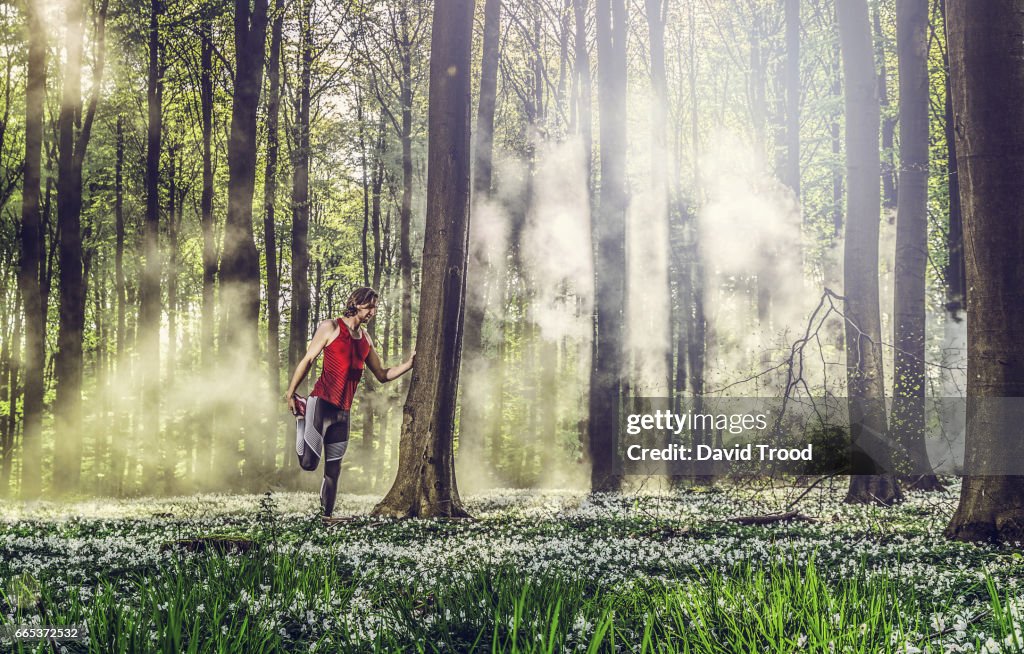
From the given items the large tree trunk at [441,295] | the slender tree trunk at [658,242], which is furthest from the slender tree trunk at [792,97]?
the large tree trunk at [441,295]

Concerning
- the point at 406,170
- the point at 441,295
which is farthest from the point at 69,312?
the point at 441,295

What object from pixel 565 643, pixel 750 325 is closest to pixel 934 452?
pixel 750 325

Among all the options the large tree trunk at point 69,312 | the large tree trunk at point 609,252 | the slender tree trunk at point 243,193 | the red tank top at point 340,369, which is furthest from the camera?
the large tree trunk at point 69,312

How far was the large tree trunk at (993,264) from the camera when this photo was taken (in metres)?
6.52

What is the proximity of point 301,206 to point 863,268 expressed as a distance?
47.7 ft

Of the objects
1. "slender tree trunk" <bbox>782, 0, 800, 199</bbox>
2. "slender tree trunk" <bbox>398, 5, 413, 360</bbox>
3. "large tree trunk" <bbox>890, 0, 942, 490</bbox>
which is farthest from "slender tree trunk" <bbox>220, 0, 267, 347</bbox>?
"slender tree trunk" <bbox>782, 0, 800, 199</bbox>

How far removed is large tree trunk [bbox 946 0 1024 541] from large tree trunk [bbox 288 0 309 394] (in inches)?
645

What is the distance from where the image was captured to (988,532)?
6531 millimetres

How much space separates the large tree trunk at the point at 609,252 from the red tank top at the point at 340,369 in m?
8.61

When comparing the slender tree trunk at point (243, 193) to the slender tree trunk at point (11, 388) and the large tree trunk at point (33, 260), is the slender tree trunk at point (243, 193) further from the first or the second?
the slender tree trunk at point (11, 388)

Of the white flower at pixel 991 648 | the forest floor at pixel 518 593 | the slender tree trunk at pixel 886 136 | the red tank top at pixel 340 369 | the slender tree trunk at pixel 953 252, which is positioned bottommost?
the forest floor at pixel 518 593

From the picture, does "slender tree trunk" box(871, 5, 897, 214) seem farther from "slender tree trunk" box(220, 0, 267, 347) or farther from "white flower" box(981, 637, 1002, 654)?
"white flower" box(981, 637, 1002, 654)

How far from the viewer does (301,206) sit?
72.8 feet

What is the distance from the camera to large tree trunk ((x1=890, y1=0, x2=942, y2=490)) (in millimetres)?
12672
